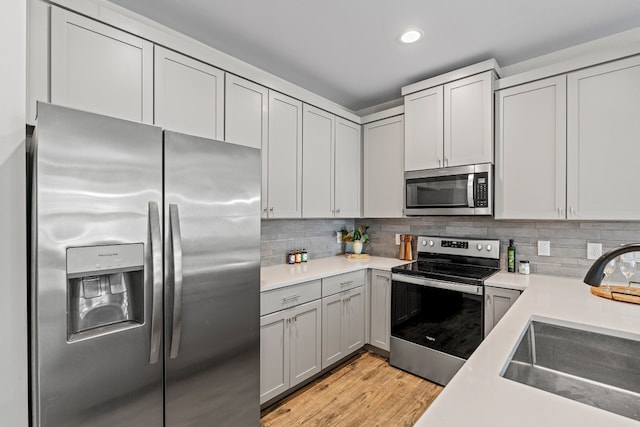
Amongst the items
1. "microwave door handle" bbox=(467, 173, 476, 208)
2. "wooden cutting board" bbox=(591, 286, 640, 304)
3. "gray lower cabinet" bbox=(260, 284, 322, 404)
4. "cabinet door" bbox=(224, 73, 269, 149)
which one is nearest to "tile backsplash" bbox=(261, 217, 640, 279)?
"microwave door handle" bbox=(467, 173, 476, 208)

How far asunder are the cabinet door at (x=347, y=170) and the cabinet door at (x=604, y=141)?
1.78 metres

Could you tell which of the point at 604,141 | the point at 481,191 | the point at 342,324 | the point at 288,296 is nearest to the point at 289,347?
the point at 288,296

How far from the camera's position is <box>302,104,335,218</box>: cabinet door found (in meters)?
2.68

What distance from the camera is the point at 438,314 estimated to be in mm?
2393

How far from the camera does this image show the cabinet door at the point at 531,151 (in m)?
2.14

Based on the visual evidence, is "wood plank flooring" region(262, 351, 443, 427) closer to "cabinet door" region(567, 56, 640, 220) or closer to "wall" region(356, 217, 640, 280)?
"wall" region(356, 217, 640, 280)

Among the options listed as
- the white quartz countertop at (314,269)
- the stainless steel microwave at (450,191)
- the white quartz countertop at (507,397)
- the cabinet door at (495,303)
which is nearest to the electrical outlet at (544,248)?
the stainless steel microwave at (450,191)

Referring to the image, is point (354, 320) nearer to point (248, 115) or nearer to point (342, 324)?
point (342, 324)

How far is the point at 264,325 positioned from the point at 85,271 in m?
1.14

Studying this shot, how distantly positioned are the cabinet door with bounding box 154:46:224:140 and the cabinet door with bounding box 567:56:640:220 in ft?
8.07

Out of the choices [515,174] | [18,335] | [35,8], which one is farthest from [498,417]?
[35,8]

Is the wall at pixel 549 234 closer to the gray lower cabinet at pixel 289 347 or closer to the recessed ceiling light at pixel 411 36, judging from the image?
the gray lower cabinet at pixel 289 347

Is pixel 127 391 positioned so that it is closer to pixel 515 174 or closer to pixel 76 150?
pixel 76 150

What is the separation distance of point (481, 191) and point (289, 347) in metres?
1.92
